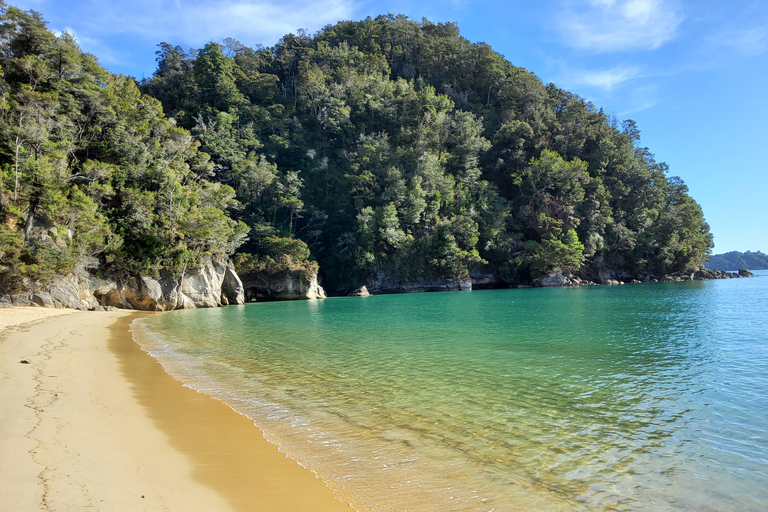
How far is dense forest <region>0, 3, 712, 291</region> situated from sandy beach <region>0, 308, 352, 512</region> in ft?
74.9

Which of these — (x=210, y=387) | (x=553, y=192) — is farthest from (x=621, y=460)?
(x=553, y=192)

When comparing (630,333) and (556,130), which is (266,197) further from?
(556,130)

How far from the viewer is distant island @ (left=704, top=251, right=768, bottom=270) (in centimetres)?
14100

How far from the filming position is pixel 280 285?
39.8 meters

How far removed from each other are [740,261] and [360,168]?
167 meters

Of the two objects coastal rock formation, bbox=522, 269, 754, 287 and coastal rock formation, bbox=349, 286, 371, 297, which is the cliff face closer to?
coastal rock formation, bbox=349, 286, 371, 297

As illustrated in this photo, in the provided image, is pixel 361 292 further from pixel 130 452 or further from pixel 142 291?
pixel 130 452

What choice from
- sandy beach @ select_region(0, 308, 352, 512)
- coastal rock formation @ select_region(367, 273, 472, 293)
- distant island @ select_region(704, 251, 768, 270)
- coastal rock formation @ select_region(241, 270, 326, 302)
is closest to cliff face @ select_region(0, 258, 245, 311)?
coastal rock formation @ select_region(241, 270, 326, 302)

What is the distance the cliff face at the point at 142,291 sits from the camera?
2022cm

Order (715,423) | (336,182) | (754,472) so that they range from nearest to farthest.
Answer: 1. (754,472)
2. (715,423)
3. (336,182)

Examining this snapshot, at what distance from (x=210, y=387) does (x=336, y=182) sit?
43.9 metres

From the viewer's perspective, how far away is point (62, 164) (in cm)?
2212

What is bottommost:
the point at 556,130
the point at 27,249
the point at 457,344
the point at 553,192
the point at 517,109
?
the point at 457,344

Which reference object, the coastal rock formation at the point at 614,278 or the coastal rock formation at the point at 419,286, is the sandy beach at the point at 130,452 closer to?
the coastal rock formation at the point at 419,286
